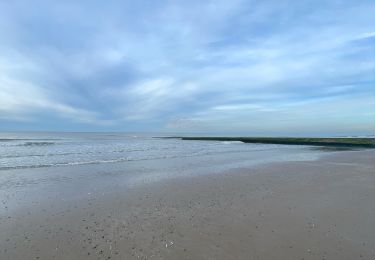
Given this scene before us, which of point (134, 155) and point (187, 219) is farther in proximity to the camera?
point (134, 155)

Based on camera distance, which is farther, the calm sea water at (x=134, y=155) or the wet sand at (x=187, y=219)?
the calm sea water at (x=134, y=155)

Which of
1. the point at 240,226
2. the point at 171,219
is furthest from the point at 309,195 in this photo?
the point at 171,219

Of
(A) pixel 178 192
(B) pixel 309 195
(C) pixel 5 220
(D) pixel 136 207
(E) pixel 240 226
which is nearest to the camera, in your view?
(E) pixel 240 226

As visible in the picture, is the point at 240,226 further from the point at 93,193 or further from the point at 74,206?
the point at 93,193

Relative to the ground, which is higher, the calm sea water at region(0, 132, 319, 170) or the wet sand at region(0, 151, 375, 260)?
the calm sea water at region(0, 132, 319, 170)

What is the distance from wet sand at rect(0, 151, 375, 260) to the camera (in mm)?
5539

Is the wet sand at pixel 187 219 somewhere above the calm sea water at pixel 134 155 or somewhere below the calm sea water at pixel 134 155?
below

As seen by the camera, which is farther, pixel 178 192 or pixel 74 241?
pixel 178 192

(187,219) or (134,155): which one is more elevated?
(134,155)

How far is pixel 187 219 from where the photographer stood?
760 cm

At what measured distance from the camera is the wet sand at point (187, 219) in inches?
218

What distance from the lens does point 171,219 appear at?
7613 millimetres

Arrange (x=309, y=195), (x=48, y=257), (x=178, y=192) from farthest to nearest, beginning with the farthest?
(x=178, y=192) < (x=309, y=195) < (x=48, y=257)

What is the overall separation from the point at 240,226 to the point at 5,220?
6851mm
